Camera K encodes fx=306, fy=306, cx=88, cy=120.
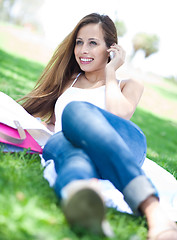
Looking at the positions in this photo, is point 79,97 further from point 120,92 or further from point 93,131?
point 93,131

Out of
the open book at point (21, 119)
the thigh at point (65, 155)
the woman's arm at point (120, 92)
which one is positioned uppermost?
the woman's arm at point (120, 92)

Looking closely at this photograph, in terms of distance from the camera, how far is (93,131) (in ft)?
5.81

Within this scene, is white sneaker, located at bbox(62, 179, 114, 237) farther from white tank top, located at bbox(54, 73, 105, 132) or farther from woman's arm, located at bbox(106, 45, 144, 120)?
white tank top, located at bbox(54, 73, 105, 132)

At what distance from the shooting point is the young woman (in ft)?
4.86

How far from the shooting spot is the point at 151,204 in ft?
5.48

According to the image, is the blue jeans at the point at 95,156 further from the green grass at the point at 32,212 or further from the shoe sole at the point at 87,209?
the shoe sole at the point at 87,209

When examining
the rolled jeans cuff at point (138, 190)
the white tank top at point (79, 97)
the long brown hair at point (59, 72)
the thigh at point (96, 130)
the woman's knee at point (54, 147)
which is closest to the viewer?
the rolled jeans cuff at point (138, 190)

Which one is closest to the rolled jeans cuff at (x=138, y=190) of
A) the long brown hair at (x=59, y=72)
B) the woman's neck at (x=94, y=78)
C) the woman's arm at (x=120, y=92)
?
the woman's arm at (x=120, y=92)

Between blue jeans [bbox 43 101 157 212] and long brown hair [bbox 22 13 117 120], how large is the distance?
115 cm

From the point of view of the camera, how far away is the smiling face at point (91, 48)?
9.63 feet

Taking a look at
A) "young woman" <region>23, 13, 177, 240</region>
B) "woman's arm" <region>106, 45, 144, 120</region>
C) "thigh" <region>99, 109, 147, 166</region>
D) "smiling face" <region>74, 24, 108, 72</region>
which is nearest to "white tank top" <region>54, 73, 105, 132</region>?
"young woman" <region>23, 13, 177, 240</region>

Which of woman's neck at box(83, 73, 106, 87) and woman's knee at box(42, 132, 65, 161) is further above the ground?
woman's neck at box(83, 73, 106, 87)

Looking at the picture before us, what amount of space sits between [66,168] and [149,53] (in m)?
37.4

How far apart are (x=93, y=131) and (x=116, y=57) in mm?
1318
